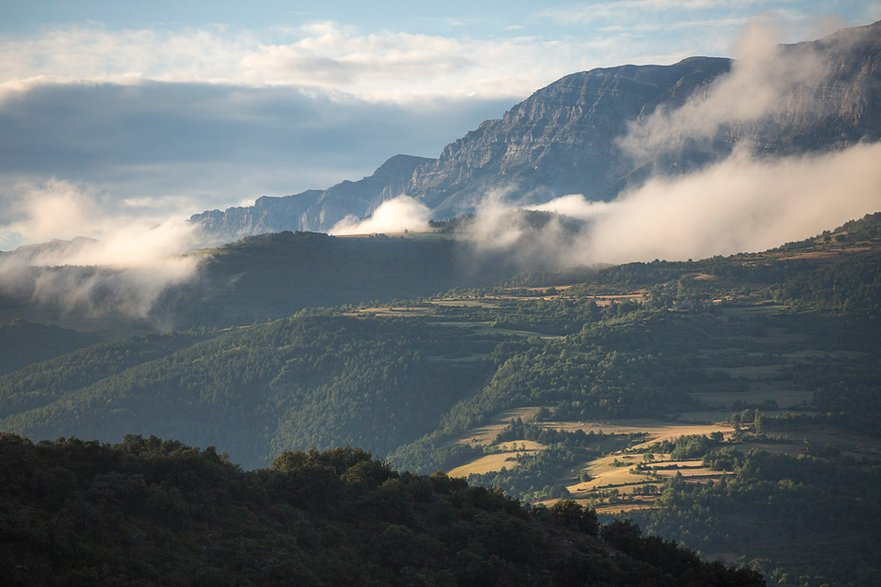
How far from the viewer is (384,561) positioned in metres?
89.6

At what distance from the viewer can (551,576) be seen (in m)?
91.6

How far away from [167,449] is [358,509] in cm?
1718

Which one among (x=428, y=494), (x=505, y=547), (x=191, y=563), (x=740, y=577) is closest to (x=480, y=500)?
(x=428, y=494)

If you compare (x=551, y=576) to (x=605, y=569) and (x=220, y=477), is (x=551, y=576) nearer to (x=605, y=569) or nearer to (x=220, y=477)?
(x=605, y=569)

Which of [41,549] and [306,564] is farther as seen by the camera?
[306,564]

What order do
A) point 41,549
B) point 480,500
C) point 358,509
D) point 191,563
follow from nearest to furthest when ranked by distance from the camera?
point 41,549
point 191,563
point 358,509
point 480,500

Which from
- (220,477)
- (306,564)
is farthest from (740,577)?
(220,477)

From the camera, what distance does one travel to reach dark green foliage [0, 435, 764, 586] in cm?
7562

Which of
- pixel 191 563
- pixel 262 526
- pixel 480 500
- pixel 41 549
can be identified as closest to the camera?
pixel 41 549

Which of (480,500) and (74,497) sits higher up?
(74,497)

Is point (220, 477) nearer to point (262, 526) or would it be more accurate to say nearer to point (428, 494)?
point (262, 526)

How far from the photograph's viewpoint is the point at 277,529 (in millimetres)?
90125

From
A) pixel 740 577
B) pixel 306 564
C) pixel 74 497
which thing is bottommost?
pixel 740 577

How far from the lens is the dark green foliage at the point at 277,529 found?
248 ft
